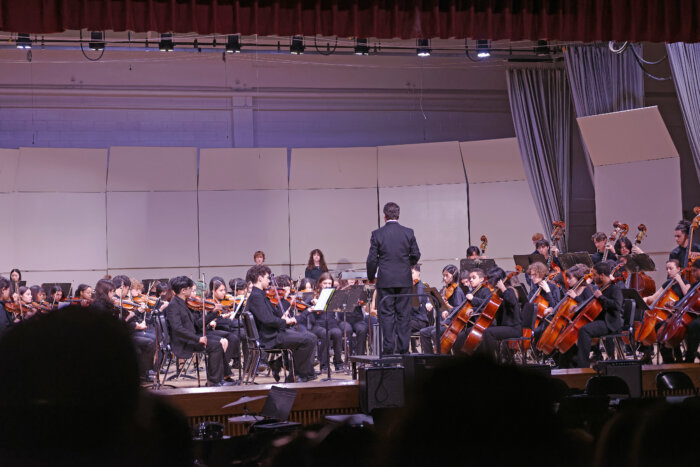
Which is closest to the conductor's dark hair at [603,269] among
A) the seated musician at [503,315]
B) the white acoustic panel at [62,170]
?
the seated musician at [503,315]

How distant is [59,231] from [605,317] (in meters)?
8.18

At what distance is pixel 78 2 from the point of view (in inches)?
164

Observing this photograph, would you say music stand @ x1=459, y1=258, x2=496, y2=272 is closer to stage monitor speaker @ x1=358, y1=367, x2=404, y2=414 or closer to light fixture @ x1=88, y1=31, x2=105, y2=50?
stage monitor speaker @ x1=358, y1=367, x2=404, y2=414

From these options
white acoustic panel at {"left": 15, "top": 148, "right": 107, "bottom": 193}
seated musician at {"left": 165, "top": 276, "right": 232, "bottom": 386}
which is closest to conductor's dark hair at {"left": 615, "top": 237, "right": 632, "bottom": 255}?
seated musician at {"left": 165, "top": 276, "right": 232, "bottom": 386}

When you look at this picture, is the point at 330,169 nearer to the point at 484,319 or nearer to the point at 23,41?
the point at 23,41

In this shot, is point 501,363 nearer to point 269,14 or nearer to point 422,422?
point 422,422

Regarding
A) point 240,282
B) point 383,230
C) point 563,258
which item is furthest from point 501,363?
point 240,282

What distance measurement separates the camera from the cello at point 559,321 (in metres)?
7.40

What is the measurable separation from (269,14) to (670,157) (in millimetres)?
7945

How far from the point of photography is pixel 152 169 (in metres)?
12.2

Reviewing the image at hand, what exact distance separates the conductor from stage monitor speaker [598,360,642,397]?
166 cm

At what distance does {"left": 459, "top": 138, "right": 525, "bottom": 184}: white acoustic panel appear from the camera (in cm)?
1257

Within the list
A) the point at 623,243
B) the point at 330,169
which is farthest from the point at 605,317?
the point at 330,169

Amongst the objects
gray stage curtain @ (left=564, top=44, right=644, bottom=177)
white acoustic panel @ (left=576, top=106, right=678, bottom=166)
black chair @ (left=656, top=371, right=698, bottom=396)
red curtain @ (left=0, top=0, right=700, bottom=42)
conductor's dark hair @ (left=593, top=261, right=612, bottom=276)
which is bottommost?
black chair @ (left=656, top=371, right=698, bottom=396)
